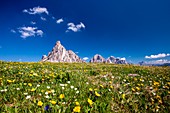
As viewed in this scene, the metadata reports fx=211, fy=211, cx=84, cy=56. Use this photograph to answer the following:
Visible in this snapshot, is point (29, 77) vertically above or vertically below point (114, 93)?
above

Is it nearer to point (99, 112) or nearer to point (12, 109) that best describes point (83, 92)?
point (99, 112)

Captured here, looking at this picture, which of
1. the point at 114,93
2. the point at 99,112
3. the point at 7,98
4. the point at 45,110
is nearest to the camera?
the point at 45,110

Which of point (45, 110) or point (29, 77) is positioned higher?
point (29, 77)

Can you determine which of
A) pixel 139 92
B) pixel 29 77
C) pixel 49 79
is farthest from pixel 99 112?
pixel 29 77

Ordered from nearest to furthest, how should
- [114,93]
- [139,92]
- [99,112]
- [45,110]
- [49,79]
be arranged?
1. [45,110]
2. [99,112]
3. [114,93]
4. [139,92]
5. [49,79]

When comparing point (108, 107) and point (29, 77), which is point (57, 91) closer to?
point (108, 107)

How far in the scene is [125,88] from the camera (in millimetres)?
9953

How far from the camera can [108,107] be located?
6902mm

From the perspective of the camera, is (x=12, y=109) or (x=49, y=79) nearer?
(x=12, y=109)

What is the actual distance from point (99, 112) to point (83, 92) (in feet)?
5.48

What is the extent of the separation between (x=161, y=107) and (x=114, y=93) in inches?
73.3

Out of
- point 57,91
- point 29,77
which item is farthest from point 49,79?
point 57,91

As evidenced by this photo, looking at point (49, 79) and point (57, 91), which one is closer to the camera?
point (57, 91)

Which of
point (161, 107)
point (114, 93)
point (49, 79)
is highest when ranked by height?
point (49, 79)
